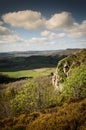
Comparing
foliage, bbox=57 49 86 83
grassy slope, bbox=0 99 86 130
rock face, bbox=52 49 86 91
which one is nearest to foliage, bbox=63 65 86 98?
grassy slope, bbox=0 99 86 130

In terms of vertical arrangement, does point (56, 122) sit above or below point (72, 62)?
above

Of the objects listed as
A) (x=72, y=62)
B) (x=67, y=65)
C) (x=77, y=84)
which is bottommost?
(x=67, y=65)

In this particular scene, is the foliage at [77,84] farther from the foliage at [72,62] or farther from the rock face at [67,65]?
the foliage at [72,62]

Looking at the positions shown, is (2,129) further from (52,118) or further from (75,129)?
(75,129)

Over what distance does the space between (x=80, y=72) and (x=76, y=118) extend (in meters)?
40.9

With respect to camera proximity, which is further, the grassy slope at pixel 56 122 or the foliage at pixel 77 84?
the foliage at pixel 77 84

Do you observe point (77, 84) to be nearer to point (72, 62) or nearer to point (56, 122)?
point (56, 122)

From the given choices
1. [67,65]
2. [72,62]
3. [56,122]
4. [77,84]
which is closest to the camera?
[56,122]

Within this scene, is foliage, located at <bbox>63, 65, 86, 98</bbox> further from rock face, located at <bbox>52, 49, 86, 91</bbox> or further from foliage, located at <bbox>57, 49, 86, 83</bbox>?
foliage, located at <bbox>57, 49, 86, 83</bbox>

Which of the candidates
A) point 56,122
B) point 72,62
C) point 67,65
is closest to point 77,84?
point 56,122

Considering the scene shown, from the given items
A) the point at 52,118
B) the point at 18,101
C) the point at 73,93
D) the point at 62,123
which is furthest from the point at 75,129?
the point at 18,101

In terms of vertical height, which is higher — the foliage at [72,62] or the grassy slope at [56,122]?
the grassy slope at [56,122]

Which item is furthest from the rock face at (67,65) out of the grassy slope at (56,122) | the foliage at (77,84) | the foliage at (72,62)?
the grassy slope at (56,122)

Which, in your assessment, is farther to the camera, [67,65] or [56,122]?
[67,65]
